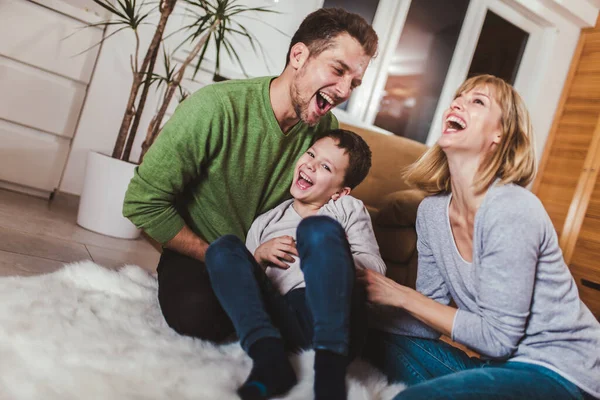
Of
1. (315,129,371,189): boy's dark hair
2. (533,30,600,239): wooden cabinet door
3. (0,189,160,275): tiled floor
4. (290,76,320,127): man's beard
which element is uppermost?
(533,30,600,239): wooden cabinet door

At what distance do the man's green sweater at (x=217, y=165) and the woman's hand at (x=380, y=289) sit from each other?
18.5 inches

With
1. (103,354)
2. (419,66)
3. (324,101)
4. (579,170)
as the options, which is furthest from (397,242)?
(579,170)

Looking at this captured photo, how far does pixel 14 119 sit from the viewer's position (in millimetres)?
2629

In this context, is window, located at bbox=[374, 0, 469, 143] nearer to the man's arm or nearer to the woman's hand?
the man's arm

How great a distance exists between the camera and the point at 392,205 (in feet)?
8.05

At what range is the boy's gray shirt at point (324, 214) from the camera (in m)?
1.29

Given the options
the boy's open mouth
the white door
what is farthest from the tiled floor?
the boy's open mouth

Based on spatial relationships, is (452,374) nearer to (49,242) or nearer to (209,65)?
(49,242)

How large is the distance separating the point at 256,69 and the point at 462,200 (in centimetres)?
224

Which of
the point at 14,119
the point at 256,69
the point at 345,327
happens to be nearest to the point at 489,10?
the point at 256,69

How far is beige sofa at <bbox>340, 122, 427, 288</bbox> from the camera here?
2.44 meters

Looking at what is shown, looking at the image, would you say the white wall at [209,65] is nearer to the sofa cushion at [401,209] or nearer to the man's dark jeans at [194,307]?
the sofa cushion at [401,209]

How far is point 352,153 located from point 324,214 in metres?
0.23

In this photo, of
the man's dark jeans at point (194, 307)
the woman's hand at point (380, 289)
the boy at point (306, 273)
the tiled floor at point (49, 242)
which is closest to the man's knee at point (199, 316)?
the man's dark jeans at point (194, 307)
